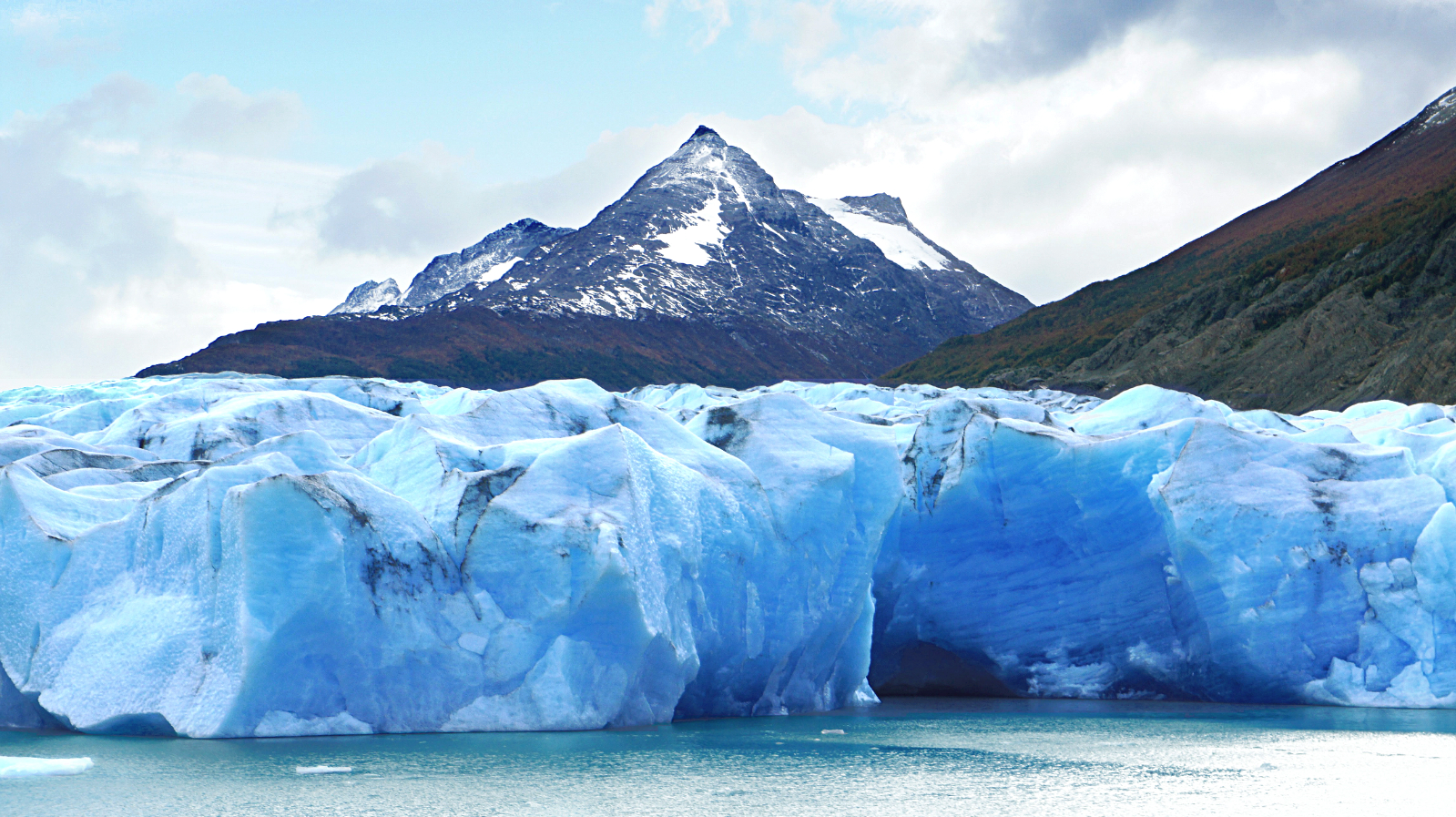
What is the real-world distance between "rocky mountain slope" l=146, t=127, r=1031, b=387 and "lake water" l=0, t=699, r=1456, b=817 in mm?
96684

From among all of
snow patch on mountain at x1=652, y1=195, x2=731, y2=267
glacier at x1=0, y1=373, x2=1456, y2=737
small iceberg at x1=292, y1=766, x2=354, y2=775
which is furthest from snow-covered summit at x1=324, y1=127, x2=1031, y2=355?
small iceberg at x1=292, y1=766, x2=354, y2=775

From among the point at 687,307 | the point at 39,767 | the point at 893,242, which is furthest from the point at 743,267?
the point at 39,767

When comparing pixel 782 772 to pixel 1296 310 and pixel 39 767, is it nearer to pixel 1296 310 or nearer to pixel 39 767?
pixel 39 767

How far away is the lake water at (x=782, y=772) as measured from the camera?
836 cm

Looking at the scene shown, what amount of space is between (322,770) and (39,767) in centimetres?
196

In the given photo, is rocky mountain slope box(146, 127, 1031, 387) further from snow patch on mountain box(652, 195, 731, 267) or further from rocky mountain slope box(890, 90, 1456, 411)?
rocky mountain slope box(890, 90, 1456, 411)

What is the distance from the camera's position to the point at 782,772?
Result: 9812 mm

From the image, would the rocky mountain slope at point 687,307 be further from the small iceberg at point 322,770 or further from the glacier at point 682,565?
the small iceberg at point 322,770

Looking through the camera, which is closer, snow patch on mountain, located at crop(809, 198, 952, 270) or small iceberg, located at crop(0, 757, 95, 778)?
small iceberg, located at crop(0, 757, 95, 778)

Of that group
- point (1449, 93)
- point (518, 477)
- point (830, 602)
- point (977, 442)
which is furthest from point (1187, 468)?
point (1449, 93)

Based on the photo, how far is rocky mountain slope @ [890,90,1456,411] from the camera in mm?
46750

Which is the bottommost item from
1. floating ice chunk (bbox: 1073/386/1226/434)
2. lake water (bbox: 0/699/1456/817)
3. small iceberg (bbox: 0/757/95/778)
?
lake water (bbox: 0/699/1456/817)

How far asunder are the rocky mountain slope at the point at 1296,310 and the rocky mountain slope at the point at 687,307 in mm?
46082

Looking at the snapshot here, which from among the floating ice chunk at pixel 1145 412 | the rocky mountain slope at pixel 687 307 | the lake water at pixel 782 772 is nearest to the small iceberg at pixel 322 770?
the lake water at pixel 782 772
